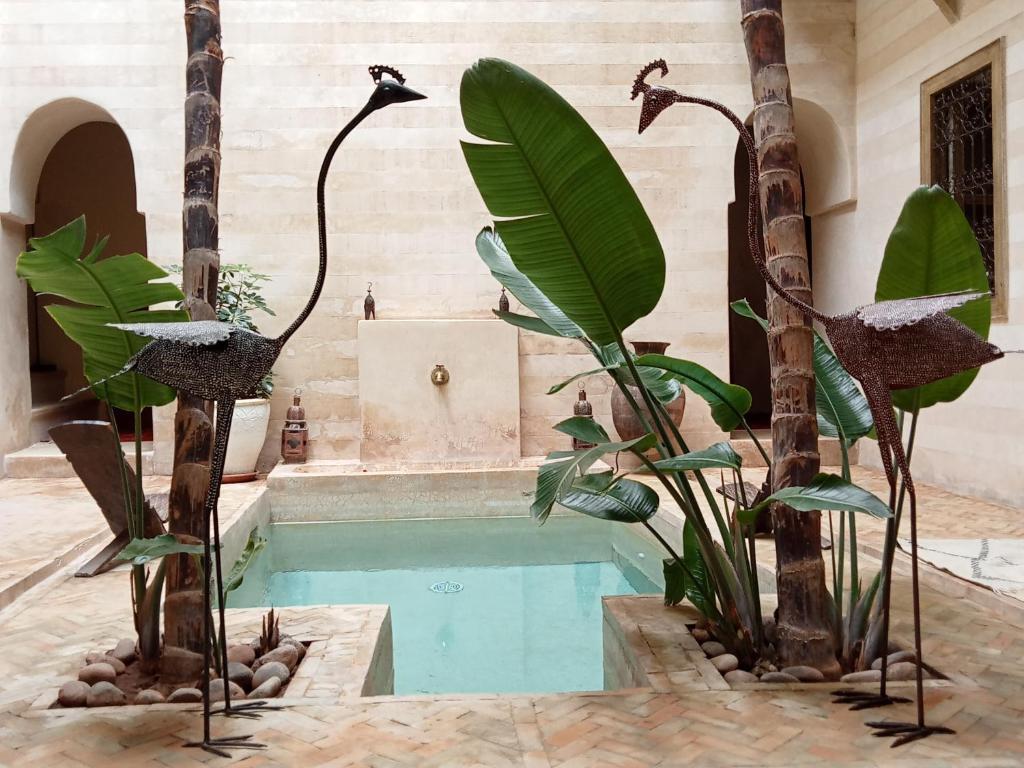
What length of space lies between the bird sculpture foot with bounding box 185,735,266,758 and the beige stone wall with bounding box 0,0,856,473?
6.53 metres

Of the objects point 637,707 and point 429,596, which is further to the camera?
point 429,596

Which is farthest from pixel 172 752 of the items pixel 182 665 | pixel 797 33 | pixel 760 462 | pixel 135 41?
pixel 797 33

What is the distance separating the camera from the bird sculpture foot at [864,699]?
2.64m

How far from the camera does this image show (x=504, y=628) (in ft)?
14.5

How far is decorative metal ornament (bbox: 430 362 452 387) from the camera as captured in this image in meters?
8.45

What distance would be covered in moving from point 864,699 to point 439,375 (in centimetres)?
614

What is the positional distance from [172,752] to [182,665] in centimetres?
60

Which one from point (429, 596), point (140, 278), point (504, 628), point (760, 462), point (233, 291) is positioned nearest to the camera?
point (140, 278)

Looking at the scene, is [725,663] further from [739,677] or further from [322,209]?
[322,209]

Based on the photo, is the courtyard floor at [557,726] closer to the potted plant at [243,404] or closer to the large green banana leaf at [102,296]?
the large green banana leaf at [102,296]

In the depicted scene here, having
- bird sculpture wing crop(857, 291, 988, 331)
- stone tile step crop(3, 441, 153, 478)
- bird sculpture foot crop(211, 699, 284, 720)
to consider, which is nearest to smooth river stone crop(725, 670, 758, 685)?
bird sculpture wing crop(857, 291, 988, 331)

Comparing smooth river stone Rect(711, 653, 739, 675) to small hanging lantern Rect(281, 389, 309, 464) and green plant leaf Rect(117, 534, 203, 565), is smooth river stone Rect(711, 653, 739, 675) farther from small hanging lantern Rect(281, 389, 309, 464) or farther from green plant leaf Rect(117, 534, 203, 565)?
small hanging lantern Rect(281, 389, 309, 464)

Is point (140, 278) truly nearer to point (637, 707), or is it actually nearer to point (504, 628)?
point (637, 707)

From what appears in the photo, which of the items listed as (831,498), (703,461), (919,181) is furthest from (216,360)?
(919,181)
